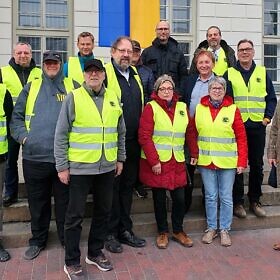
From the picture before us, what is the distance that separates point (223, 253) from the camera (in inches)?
164

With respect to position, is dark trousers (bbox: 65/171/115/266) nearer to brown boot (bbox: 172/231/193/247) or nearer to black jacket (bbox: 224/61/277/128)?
brown boot (bbox: 172/231/193/247)

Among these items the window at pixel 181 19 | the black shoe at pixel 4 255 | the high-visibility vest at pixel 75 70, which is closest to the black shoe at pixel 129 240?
the black shoe at pixel 4 255

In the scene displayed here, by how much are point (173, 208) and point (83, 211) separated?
1135 mm

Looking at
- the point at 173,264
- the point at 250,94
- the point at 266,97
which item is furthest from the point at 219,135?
the point at 173,264

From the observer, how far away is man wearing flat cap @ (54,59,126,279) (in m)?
3.40

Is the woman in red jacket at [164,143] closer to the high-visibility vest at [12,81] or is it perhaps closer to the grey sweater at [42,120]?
the grey sweater at [42,120]

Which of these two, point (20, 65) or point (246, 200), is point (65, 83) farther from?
point (246, 200)

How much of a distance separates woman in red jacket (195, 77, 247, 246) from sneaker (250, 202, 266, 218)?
695 millimetres

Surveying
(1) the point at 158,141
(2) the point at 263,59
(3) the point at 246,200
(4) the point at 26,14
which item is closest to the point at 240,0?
(2) the point at 263,59

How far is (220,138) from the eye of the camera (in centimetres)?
421

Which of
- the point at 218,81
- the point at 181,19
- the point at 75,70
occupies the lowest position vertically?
the point at 218,81

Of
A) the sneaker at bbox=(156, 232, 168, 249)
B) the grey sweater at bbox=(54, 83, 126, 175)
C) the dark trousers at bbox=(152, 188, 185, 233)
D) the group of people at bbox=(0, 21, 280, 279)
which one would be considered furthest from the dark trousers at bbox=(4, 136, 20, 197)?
the sneaker at bbox=(156, 232, 168, 249)

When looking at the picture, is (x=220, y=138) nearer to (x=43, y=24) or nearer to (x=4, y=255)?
(x=4, y=255)

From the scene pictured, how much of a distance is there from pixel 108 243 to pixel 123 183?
612mm
